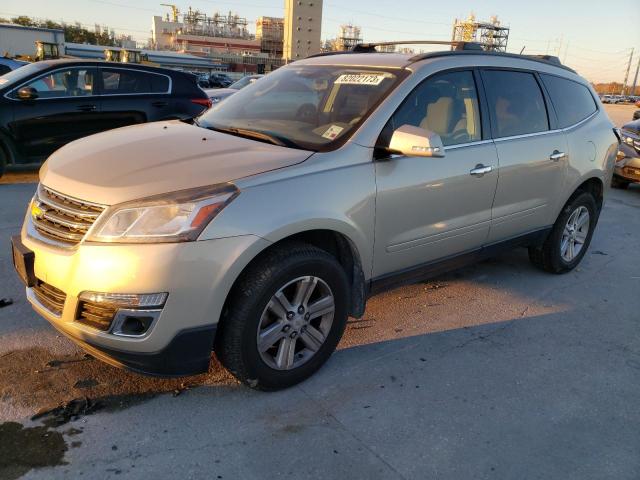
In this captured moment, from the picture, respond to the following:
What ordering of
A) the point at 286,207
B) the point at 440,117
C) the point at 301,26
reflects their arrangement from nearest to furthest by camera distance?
the point at 286,207, the point at 440,117, the point at 301,26

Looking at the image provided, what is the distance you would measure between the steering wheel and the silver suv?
13 millimetres

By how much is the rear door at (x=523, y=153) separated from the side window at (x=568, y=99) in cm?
14

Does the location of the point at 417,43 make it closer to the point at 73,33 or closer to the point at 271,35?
the point at 73,33

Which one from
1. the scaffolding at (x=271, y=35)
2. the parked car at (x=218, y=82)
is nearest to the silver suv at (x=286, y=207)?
the parked car at (x=218, y=82)

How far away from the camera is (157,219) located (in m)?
2.32

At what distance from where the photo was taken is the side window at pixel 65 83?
729 cm

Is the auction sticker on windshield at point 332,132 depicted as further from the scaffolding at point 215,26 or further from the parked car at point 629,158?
the scaffolding at point 215,26

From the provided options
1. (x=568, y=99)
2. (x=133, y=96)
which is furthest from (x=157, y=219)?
(x=133, y=96)

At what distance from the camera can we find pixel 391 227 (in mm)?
3115

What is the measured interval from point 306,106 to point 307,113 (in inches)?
3.9

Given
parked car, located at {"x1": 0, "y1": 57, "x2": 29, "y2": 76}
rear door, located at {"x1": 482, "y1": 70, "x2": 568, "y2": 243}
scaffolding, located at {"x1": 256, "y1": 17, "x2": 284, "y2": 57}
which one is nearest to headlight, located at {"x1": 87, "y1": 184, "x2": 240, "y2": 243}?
rear door, located at {"x1": 482, "y1": 70, "x2": 568, "y2": 243}

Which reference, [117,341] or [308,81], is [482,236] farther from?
[117,341]

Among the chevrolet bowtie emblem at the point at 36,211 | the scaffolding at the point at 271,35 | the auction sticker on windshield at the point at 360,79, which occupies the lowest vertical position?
the chevrolet bowtie emblem at the point at 36,211

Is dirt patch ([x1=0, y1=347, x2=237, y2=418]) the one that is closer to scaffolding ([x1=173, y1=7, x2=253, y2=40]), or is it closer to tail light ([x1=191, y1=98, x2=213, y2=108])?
tail light ([x1=191, y1=98, x2=213, y2=108])
